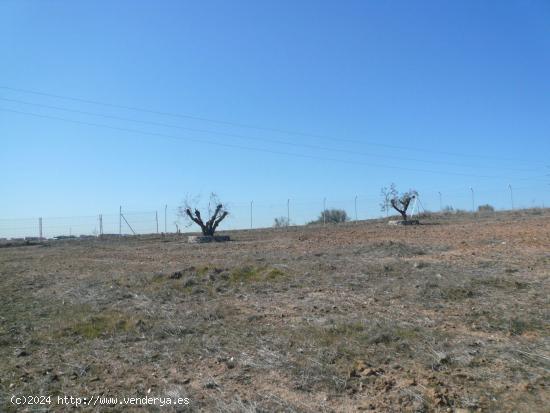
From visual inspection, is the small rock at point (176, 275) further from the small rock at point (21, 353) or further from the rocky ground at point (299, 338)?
the small rock at point (21, 353)

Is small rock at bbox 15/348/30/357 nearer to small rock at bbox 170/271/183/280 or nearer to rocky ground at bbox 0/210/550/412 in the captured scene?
rocky ground at bbox 0/210/550/412

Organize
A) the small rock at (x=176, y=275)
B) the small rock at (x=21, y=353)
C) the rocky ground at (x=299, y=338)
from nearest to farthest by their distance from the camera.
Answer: the rocky ground at (x=299, y=338) → the small rock at (x=21, y=353) → the small rock at (x=176, y=275)

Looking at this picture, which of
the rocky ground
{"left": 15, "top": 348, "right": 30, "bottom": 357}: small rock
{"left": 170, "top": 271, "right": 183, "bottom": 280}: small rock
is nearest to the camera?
the rocky ground

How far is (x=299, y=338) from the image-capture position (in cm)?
595

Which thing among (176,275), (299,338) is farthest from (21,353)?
(176,275)

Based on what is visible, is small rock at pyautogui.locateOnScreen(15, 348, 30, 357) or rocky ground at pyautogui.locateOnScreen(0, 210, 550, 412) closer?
rocky ground at pyautogui.locateOnScreen(0, 210, 550, 412)

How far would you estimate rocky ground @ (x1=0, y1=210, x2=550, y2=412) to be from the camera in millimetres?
4410

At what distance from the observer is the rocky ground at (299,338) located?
14.5 feet

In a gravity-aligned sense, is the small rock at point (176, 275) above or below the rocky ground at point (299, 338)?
above

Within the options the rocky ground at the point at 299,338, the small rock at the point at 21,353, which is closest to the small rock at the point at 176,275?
the rocky ground at the point at 299,338

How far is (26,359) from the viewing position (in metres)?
5.75

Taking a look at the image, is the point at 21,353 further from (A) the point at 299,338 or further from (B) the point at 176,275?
(B) the point at 176,275

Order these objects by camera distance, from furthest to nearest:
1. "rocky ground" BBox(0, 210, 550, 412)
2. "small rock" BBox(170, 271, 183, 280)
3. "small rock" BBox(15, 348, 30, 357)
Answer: "small rock" BBox(170, 271, 183, 280) → "small rock" BBox(15, 348, 30, 357) → "rocky ground" BBox(0, 210, 550, 412)

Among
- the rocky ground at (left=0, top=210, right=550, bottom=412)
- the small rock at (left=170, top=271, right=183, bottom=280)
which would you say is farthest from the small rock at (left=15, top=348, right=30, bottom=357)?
the small rock at (left=170, top=271, right=183, bottom=280)
